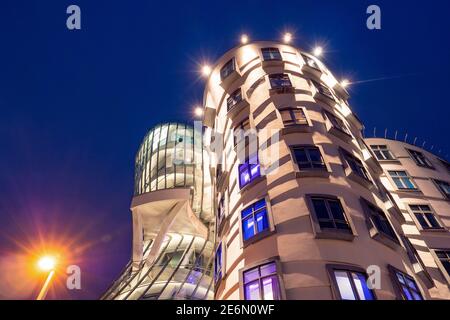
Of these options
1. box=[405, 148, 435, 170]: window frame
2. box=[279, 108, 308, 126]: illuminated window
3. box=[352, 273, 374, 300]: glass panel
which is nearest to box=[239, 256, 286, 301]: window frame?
box=[352, 273, 374, 300]: glass panel

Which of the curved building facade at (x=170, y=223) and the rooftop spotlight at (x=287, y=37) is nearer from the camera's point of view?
the curved building facade at (x=170, y=223)

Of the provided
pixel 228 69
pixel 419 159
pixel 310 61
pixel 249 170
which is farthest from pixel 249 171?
pixel 419 159

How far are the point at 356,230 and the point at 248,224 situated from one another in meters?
4.40

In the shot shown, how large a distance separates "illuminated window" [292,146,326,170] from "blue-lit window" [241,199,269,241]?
105 inches

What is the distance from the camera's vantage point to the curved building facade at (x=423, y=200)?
18.2 meters

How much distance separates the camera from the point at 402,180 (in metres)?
25.6

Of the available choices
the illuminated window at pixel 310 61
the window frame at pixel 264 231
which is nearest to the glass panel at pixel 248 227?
the window frame at pixel 264 231

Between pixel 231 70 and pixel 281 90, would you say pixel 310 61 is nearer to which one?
pixel 231 70

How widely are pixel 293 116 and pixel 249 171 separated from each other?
443 centimetres

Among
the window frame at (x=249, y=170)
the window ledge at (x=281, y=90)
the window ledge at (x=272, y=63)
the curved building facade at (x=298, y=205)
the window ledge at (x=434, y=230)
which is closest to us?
the curved building facade at (x=298, y=205)

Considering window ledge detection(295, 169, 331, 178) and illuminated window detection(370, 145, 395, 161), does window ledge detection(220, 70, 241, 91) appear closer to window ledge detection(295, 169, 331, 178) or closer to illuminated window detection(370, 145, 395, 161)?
window ledge detection(295, 169, 331, 178)

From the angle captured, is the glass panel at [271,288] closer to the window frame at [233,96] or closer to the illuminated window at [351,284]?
the illuminated window at [351,284]

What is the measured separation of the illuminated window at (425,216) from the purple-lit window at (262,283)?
49.7 ft
